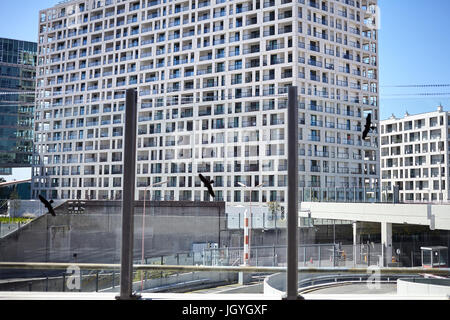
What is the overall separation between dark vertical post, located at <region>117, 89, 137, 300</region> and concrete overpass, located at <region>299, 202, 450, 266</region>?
3.39 ft

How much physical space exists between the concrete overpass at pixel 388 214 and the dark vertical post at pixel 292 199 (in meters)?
0.47

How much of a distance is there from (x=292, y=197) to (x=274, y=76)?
2141 centimetres

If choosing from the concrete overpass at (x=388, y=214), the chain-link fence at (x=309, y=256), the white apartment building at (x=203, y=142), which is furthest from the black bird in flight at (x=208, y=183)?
the concrete overpass at (x=388, y=214)

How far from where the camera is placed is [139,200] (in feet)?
7.13

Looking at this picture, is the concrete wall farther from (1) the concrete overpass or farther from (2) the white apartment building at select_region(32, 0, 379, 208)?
(2) the white apartment building at select_region(32, 0, 379, 208)

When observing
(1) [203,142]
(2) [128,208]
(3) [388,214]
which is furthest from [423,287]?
(2) [128,208]

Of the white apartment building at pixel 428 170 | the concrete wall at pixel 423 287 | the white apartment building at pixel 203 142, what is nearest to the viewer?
the concrete wall at pixel 423 287

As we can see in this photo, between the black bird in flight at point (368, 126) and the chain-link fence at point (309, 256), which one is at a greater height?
the black bird in flight at point (368, 126)

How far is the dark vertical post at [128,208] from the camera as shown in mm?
1961

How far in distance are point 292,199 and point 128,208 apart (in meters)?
0.76

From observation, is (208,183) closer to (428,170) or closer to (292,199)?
(292,199)

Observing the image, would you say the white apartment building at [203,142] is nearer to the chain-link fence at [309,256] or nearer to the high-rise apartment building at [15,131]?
the high-rise apartment building at [15,131]

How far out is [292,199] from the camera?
1.89m
